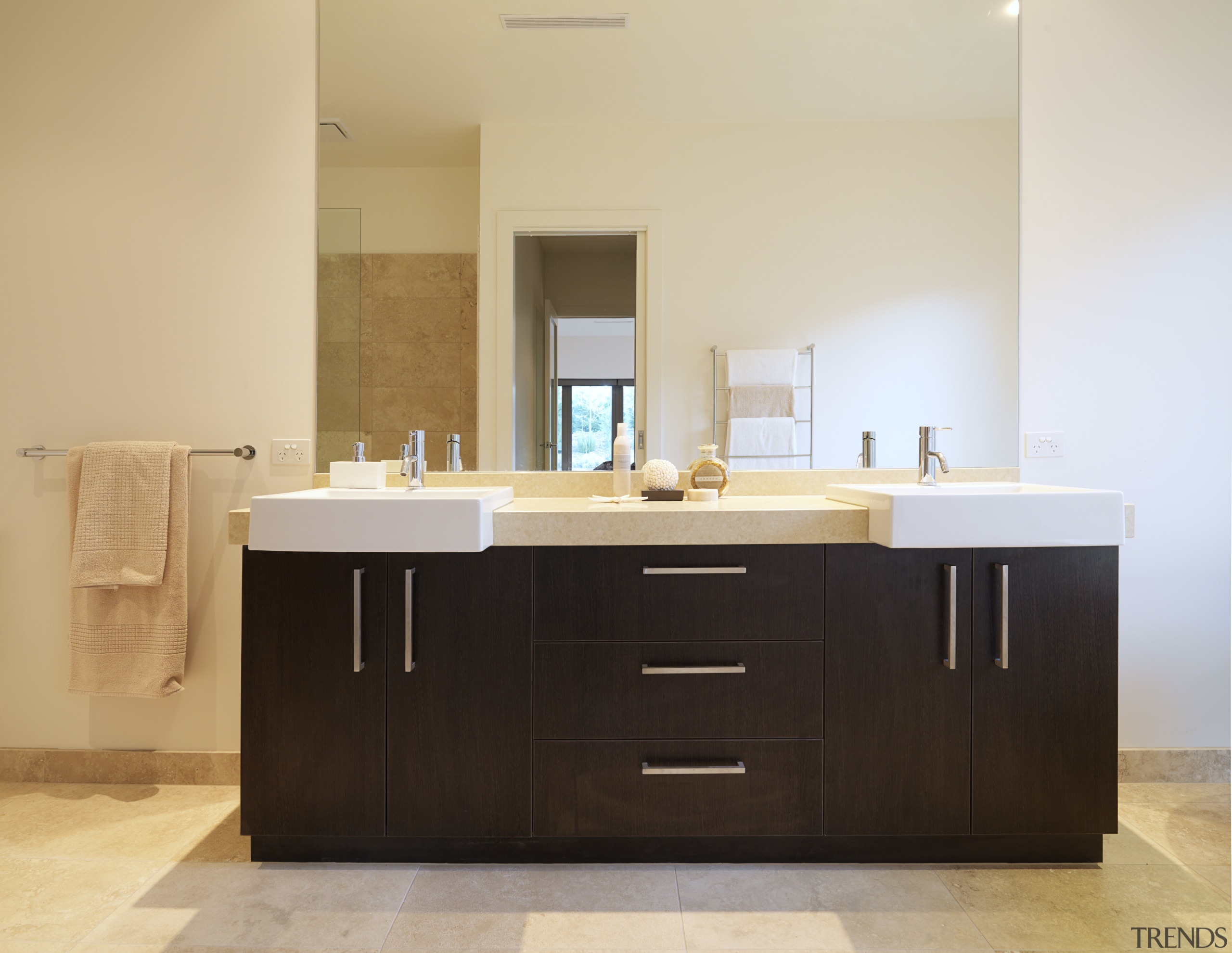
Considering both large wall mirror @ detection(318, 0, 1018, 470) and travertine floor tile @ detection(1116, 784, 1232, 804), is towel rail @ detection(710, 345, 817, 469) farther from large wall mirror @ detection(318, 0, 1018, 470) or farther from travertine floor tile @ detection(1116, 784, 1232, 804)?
travertine floor tile @ detection(1116, 784, 1232, 804)

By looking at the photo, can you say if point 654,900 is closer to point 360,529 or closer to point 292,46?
point 360,529

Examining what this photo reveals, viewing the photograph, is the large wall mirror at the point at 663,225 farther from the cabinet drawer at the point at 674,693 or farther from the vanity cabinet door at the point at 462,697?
the cabinet drawer at the point at 674,693

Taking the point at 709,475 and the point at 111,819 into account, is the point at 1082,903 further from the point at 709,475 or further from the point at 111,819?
the point at 111,819

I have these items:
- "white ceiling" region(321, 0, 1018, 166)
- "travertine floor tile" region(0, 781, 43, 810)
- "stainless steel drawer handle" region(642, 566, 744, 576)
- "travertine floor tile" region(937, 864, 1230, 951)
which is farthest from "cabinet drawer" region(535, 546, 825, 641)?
"travertine floor tile" region(0, 781, 43, 810)

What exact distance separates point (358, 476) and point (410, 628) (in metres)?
0.52

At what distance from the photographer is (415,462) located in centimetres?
204

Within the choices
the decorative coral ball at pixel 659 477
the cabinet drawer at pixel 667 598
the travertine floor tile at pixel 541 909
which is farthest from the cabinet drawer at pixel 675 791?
the decorative coral ball at pixel 659 477

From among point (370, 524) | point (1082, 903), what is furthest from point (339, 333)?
point (1082, 903)

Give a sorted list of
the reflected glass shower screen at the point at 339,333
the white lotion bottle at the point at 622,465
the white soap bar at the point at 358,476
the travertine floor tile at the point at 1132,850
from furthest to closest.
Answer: the reflected glass shower screen at the point at 339,333
the white lotion bottle at the point at 622,465
the white soap bar at the point at 358,476
the travertine floor tile at the point at 1132,850

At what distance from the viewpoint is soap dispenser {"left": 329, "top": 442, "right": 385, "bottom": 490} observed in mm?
1975

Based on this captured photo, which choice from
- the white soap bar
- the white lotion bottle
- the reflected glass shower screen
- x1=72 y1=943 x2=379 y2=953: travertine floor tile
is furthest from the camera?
the reflected glass shower screen

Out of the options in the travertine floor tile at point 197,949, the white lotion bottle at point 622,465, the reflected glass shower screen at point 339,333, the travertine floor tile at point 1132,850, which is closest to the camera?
the travertine floor tile at point 197,949

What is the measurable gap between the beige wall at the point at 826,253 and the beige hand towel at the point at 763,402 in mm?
78

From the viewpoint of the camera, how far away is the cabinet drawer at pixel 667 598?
1664 millimetres
